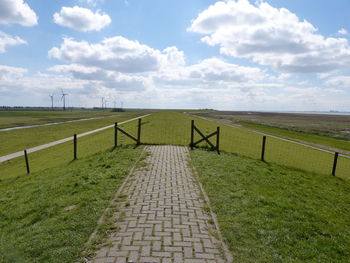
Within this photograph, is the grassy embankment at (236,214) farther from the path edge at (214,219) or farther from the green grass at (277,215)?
the path edge at (214,219)

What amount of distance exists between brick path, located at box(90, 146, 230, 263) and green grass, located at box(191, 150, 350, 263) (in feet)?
1.75

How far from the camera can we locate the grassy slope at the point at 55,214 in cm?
449

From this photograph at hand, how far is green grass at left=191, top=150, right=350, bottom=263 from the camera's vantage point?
15.1ft

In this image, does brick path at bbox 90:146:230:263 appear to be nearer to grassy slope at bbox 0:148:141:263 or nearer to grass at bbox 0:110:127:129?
grassy slope at bbox 0:148:141:263

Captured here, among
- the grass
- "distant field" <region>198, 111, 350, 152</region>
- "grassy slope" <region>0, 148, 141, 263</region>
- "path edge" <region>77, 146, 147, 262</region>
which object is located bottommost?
the grass

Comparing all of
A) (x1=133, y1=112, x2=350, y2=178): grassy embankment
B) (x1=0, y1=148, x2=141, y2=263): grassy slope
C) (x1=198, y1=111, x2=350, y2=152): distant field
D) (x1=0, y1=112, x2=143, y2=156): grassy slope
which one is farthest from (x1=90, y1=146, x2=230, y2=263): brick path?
(x1=198, y1=111, x2=350, y2=152): distant field

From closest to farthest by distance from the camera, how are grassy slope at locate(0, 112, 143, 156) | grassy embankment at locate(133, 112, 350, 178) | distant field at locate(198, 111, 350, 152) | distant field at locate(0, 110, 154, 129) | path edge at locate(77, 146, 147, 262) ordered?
1. path edge at locate(77, 146, 147, 262)
2. grassy embankment at locate(133, 112, 350, 178)
3. grassy slope at locate(0, 112, 143, 156)
4. distant field at locate(198, 111, 350, 152)
5. distant field at locate(0, 110, 154, 129)

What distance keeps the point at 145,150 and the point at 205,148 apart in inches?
182

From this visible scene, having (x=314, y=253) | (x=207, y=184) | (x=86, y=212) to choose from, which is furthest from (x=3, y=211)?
(x=314, y=253)

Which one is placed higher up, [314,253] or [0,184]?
[314,253]

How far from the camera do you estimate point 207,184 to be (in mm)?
→ 8211

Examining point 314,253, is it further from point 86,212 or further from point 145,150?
point 145,150

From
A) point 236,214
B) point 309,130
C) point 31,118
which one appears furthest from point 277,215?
point 31,118

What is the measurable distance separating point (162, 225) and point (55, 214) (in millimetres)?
3358
